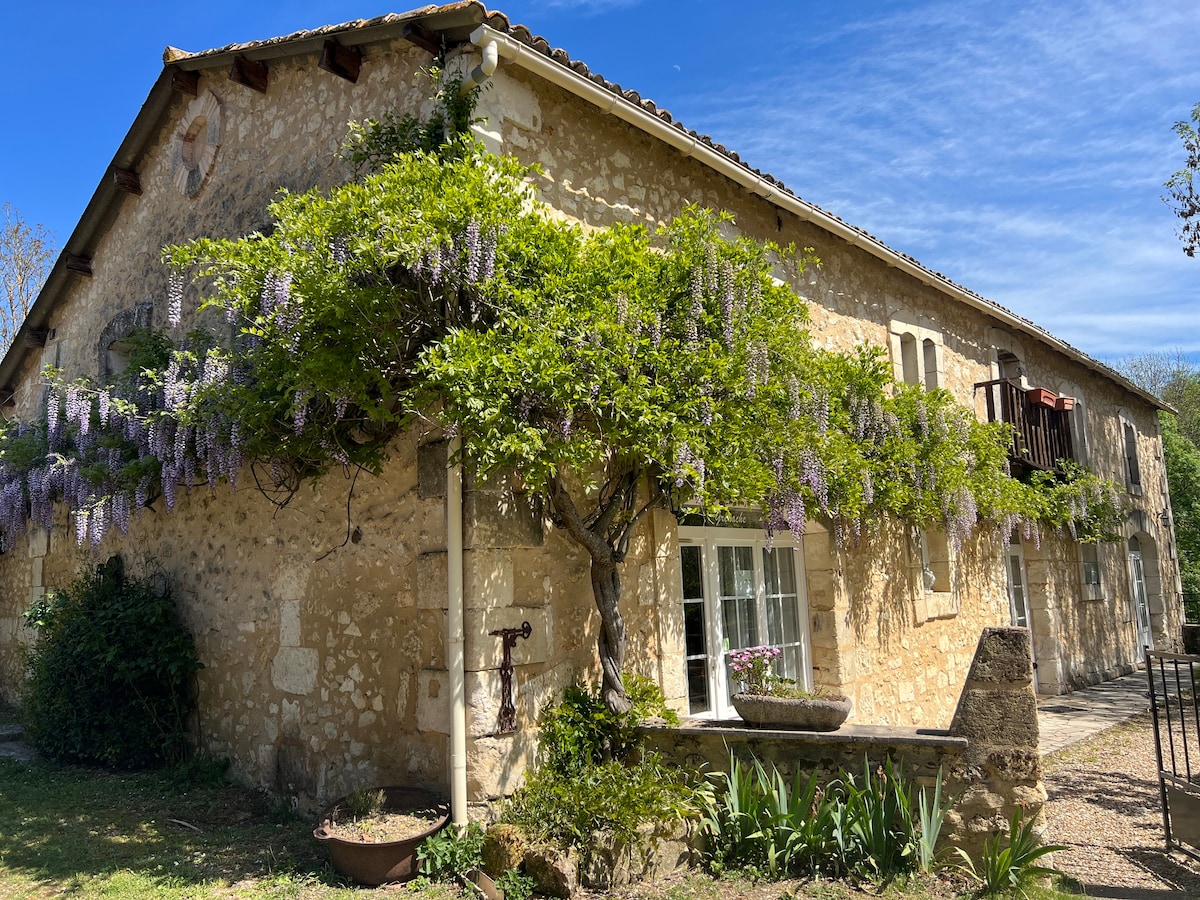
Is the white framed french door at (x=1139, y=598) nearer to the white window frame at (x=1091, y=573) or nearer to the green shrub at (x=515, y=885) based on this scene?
the white window frame at (x=1091, y=573)

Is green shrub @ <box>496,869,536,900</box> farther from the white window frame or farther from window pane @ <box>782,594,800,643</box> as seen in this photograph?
the white window frame

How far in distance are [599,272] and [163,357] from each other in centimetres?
373

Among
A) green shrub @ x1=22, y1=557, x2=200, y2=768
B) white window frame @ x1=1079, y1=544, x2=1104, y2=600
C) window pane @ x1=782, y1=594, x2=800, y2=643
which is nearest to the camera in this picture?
green shrub @ x1=22, y1=557, x2=200, y2=768

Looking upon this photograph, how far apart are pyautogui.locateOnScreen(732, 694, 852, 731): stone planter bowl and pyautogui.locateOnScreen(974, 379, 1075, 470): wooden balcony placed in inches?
238

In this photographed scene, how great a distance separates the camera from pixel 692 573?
593 centimetres

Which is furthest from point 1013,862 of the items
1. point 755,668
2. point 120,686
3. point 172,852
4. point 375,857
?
point 120,686

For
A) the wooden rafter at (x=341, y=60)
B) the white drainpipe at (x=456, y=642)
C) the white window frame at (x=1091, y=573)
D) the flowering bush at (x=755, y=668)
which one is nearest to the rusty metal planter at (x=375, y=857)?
the white drainpipe at (x=456, y=642)

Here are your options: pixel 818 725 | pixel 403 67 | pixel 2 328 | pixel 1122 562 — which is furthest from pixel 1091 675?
pixel 2 328

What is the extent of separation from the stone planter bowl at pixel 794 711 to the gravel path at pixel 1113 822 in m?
1.32

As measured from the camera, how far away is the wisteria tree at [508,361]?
3973 millimetres

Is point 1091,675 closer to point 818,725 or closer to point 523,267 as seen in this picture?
point 818,725

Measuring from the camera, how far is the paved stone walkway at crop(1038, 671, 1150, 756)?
791cm

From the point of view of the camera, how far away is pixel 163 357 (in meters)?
6.38

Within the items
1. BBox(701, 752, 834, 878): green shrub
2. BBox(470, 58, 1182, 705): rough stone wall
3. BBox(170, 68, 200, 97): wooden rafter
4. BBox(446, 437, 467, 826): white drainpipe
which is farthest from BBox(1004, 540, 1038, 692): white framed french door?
BBox(170, 68, 200, 97): wooden rafter
